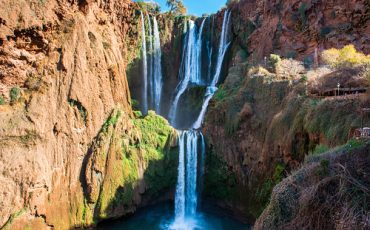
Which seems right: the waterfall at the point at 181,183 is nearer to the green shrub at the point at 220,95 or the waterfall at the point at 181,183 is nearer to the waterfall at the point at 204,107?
the green shrub at the point at 220,95

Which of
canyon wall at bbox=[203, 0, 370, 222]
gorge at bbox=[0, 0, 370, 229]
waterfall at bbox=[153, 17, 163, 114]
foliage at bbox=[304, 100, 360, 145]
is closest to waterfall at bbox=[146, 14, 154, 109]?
waterfall at bbox=[153, 17, 163, 114]

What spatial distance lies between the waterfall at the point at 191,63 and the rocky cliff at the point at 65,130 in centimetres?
1094

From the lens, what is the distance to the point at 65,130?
16.8 metres

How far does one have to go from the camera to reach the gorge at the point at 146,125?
14.6m

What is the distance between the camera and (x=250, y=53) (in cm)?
2755

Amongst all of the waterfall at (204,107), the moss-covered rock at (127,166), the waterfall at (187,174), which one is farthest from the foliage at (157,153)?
the waterfall at (204,107)

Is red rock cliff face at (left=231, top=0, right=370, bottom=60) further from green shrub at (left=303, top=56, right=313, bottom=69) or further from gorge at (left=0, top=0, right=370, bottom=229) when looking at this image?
green shrub at (left=303, top=56, right=313, bottom=69)

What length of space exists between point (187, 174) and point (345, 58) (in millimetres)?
12426

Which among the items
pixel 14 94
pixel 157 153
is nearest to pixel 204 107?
pixel 157 153

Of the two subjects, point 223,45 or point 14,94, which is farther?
point 223,45

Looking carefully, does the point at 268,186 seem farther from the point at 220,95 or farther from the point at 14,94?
the point at 14,94

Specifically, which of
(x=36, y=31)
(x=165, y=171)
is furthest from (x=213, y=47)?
(x=36, y=31)

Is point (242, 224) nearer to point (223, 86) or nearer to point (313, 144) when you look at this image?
point (313, 144)

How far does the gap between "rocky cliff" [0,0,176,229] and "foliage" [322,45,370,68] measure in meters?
12.0
